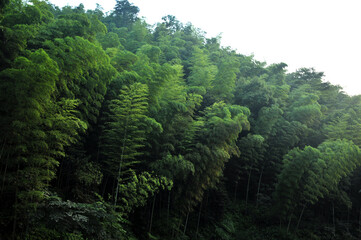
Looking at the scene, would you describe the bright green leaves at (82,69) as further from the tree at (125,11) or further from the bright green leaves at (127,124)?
the tree at (125,11)

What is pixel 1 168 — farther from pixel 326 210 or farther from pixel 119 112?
pixel 326 210

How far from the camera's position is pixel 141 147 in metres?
9.16

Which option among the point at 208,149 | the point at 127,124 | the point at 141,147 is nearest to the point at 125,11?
the point at 141,147

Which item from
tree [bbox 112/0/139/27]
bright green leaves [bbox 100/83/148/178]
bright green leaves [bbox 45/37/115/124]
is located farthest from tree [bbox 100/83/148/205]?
tree [bbox 112/0/139/27]

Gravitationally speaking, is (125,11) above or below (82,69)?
above

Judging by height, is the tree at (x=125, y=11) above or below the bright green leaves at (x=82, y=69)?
above

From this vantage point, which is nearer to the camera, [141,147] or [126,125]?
[126,125]

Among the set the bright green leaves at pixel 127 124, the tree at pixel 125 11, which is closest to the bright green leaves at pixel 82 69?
the bright green leaves at pixel 127 124

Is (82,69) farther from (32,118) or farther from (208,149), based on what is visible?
(208,149)

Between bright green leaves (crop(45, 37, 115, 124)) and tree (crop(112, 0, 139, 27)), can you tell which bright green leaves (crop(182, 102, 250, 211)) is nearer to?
bright green leaves (crop(45, 37, 115, 124))

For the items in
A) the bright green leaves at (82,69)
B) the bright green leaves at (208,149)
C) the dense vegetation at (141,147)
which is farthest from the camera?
the bright green leaves at (208,149)

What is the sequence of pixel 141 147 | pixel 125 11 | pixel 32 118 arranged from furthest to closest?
pixel 125 11 < pixel 141 147 < pixel 32 118

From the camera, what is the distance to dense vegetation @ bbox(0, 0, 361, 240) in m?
5.39

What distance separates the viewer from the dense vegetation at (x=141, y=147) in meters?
5.39
